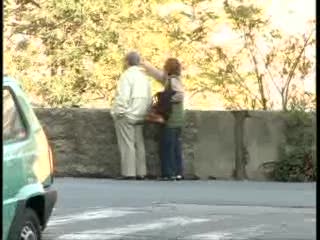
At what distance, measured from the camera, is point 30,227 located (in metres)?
6.83

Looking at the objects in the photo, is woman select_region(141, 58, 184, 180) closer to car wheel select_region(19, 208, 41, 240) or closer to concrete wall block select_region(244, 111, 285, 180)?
concrete wall block select_region(244, 111, 285, 180)

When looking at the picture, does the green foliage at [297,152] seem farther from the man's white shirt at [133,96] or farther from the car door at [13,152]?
the car door at [13,152]

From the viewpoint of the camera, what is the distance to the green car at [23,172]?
6.43 metres

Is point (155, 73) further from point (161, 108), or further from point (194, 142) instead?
point (194, 142)

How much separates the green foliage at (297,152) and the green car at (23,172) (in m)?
5.29

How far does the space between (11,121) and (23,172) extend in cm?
45

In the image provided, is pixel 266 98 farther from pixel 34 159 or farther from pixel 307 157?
pixel 34 159

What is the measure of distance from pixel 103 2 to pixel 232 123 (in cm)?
641

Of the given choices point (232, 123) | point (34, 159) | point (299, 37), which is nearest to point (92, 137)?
point (232, 123)

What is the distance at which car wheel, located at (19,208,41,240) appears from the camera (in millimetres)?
6703

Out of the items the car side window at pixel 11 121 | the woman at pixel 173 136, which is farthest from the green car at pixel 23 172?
the woman at pixel 173 136

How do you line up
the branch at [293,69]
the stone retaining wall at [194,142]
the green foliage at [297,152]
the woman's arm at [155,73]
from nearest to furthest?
the green foliage at [297,152]
the stone retaining wall at [194,142]
the woman's arm at [155,73]
the branch at [293,69]

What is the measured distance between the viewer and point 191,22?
1630cm

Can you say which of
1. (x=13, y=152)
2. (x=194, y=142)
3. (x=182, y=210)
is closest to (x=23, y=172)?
(x=13, y=152)
